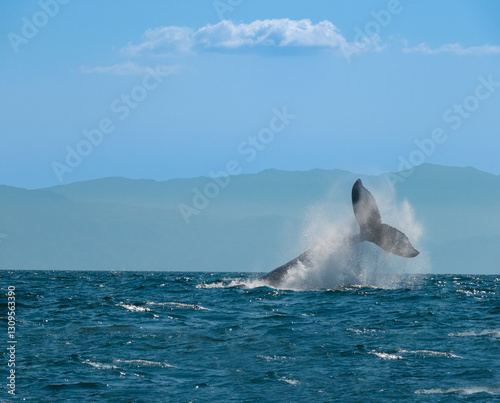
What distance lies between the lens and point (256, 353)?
15344 millimetres

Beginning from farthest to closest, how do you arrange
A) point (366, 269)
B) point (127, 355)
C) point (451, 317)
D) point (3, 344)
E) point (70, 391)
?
point (366, 269)
point (451, 317)
point (3, 344)
point (127, 355)
point (70, 391)

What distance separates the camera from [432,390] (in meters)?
12.1

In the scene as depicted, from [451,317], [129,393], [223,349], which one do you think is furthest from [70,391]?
[451,317]

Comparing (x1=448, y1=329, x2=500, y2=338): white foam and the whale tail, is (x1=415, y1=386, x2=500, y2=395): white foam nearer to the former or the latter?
(x1=448, y1=329, x2=500, y2=338): white foam

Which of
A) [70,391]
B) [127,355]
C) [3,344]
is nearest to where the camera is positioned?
[70,391]

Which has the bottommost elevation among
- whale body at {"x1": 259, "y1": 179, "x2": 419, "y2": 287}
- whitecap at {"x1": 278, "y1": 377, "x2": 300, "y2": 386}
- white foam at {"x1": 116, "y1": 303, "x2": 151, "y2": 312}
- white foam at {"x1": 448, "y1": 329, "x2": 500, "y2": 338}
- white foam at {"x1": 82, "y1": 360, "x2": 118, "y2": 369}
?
whitecap at {"x1": 278, "y1": 377, "x2": 300, "y2": 386}

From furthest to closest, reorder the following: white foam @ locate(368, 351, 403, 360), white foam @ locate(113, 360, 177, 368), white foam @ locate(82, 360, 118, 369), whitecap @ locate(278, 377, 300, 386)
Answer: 1. white foam @ locate(368, 351, 403, 360)
2. white foam @ locate(113, 360, 177, 368)
3. white foam @ locate(82, 360, 118, 369)
4. whitecap @ locate(278, 377, 300, 386)

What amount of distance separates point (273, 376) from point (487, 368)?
173 inches

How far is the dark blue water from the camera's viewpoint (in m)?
12.0

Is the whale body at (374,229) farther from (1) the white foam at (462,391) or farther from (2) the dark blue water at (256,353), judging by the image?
(1) the white foam at (462,391)

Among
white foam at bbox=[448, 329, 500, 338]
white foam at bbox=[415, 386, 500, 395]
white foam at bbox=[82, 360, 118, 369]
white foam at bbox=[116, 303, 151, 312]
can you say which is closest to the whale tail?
white foam at bbox=[448, 329, 500, 338]

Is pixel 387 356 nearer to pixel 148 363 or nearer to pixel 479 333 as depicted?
pixel 479 333

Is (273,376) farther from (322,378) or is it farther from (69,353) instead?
(69,353)

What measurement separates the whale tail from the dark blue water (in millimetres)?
3630
